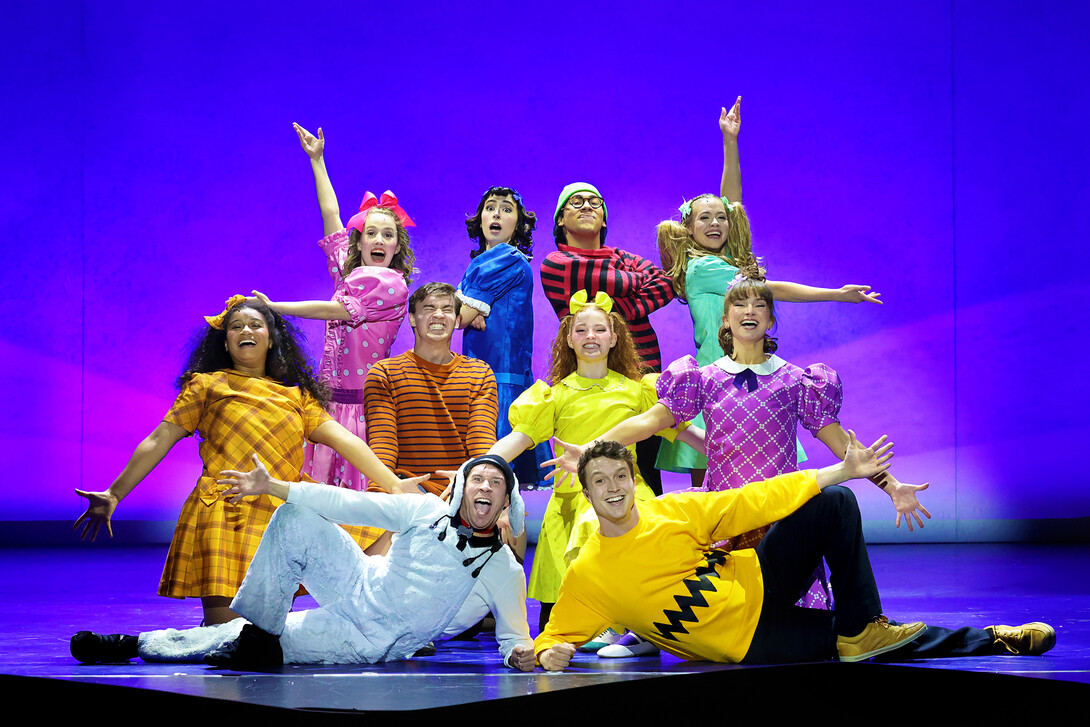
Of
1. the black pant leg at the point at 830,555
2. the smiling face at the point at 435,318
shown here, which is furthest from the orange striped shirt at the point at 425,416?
the black pant leg at the point at 830,555

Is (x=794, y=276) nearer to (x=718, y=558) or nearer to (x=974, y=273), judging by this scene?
(x=974, y=273)

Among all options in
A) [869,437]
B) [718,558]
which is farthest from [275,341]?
[869,437]

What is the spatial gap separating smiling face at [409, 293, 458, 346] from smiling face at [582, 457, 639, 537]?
131cm

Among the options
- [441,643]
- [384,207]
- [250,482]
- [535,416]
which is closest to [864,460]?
[535,416]

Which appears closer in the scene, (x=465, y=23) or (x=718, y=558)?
(x=718, y=558)

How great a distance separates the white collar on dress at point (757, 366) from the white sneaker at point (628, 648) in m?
0.96

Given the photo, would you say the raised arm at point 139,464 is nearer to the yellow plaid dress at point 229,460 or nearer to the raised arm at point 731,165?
the yellow plaid dress at point 229,460

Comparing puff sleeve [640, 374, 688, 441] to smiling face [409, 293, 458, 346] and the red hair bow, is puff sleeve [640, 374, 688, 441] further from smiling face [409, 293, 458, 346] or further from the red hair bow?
the red hair bow

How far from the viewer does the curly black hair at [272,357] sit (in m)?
3.99

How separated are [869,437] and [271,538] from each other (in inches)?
213

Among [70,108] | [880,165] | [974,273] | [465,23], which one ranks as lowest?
[974,273]

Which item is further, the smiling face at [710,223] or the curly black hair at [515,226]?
the curly black hair at [515,226]

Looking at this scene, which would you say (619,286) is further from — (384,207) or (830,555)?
(830,555)

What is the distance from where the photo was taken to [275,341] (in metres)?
4.02
